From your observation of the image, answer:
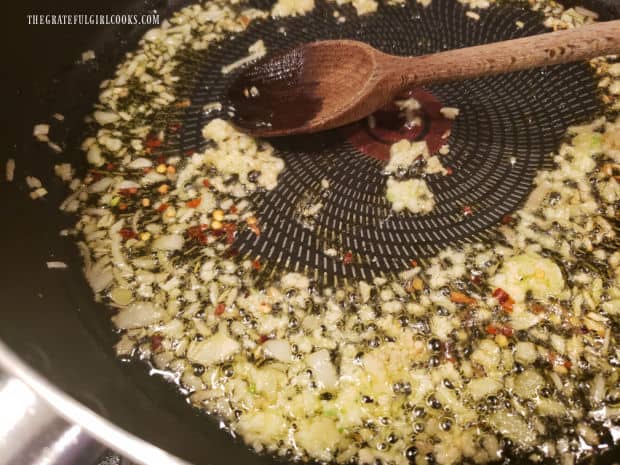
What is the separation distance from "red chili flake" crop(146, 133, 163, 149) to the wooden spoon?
19cm

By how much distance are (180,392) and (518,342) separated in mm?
633

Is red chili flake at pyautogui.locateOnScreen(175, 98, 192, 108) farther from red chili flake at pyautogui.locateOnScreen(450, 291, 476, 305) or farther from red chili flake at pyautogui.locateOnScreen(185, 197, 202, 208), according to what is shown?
red chili flake at pyautogui.locateOnScreen(450, 291, 476, 305)

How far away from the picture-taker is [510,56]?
39.1 inches

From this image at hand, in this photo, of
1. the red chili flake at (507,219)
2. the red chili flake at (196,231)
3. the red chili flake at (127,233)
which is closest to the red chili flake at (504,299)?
the red chili flake at (507,219)

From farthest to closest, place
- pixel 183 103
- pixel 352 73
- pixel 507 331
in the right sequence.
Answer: pixel 183 103, pixel 352 73, pixel 507 331

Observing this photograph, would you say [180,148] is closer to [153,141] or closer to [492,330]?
[153,141]

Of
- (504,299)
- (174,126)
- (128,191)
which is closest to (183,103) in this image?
(174,126)

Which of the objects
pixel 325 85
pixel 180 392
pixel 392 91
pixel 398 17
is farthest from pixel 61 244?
pixel 398 17

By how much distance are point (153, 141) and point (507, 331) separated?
0.89m

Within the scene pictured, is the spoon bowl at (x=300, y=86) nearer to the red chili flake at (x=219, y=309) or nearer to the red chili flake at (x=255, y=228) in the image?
the red chili flake at (x=255, y=228)

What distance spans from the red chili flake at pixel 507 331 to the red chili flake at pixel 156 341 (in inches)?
25.5

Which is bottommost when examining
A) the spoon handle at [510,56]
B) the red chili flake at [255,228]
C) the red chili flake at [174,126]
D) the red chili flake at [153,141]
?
the red chili flake at [255,228]

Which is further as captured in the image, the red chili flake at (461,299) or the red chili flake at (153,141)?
the red chili flake at (153,141)

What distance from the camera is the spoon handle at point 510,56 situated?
962mm
